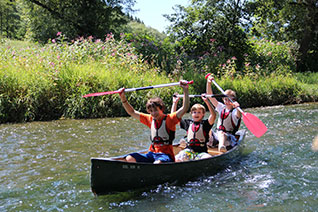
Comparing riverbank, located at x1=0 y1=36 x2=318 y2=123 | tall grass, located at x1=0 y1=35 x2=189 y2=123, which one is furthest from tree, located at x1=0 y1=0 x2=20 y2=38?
tall grass, located at x1=0 y1=35 x2=189 y2=123

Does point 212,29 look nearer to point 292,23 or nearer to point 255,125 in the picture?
point 292,23

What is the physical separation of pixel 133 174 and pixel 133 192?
253mm

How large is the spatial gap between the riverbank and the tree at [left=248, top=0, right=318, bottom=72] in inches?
222

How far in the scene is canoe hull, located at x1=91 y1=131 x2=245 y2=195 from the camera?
3467 mm

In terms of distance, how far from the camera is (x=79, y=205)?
3.39 metres

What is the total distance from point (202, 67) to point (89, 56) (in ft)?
14.4

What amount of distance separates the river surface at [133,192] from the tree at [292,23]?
900 cm

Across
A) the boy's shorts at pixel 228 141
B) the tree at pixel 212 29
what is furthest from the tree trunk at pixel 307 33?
the boy's shorts at pixel 228 141

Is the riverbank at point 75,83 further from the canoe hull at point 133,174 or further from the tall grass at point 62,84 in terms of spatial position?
the canoe hull at point 133,174

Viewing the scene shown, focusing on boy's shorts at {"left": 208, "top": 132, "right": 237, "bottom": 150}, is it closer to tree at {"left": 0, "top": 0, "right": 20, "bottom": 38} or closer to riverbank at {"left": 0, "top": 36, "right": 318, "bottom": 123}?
riverbank at {"left": 0, "top": 36, "right": 318, "bottom": 123}

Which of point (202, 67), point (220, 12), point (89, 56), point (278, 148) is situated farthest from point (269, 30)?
point (278, 148)

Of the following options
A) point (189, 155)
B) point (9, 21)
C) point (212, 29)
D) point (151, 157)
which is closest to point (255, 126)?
point (189, 155)

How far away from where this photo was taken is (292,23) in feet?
54.5

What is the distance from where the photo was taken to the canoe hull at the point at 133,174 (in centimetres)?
347
